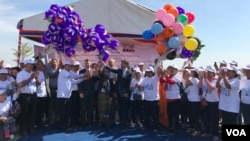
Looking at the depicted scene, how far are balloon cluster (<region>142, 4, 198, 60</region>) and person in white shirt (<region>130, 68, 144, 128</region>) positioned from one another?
828 millimetres

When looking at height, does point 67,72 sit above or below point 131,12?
below

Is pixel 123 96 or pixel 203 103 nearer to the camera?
pixel 203 103

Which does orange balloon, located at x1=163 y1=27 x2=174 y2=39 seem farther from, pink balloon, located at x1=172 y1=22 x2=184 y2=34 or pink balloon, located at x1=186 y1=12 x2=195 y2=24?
pink balloon, located at x1=186 y1=12 x2=195 y2=24

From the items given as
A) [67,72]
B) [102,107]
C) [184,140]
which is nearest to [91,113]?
[102,107]

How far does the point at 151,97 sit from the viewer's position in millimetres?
6266

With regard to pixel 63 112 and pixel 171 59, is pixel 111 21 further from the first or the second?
pixel 63 112

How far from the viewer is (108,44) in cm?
677

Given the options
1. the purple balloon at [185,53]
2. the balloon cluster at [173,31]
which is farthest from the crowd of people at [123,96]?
the purple balloon at [185,53]

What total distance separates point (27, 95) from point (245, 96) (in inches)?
160

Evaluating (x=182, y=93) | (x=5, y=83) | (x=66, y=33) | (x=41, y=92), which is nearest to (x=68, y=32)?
(x=66, y=33)

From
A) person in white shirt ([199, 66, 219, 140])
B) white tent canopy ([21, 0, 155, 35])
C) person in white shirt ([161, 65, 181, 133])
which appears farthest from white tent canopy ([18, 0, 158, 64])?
person in white shirt ([199, 66, 219, 140])

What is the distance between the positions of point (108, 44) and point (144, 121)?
1940mm

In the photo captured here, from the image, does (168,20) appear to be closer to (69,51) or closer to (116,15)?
(69,51)

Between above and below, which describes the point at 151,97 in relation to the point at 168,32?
below
